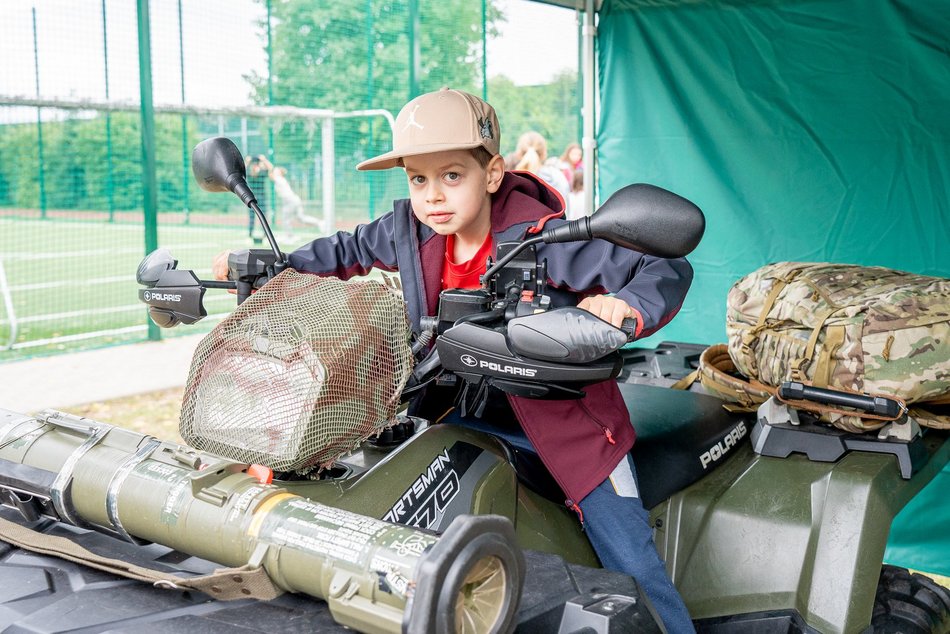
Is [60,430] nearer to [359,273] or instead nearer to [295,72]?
[359,273]

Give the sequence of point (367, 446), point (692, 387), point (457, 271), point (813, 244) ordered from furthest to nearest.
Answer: point (813, 244) → point (692, 387) → point (457, 271) → point (367, 446)

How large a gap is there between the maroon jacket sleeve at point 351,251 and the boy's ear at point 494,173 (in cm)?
40

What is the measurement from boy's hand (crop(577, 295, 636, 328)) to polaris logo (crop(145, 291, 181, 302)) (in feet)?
3.44

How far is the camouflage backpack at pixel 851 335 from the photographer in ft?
8.52

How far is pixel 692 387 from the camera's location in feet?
11.5

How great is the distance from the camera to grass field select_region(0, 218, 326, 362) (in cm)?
938

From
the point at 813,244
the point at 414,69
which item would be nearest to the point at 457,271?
the point at 813,244

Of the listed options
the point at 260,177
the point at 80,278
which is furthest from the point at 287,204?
the point at 80,278

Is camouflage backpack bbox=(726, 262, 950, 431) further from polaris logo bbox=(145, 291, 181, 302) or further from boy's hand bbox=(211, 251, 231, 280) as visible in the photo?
polaris logo bbox=(145, 291, 181, 302)

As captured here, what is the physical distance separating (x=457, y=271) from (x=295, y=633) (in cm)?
130

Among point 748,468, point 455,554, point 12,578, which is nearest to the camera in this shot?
point 455,554

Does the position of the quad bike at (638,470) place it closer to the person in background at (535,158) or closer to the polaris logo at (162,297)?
the polaris logo at (162,297)

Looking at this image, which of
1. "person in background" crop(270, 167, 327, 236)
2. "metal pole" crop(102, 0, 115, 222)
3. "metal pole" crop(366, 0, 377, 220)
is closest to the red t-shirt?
"metal pole" crop(102, 0, 115, 222)

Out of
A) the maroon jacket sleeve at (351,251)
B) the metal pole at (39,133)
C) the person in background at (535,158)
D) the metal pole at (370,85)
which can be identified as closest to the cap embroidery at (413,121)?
the maroon jacket sleeve at (351,251)
